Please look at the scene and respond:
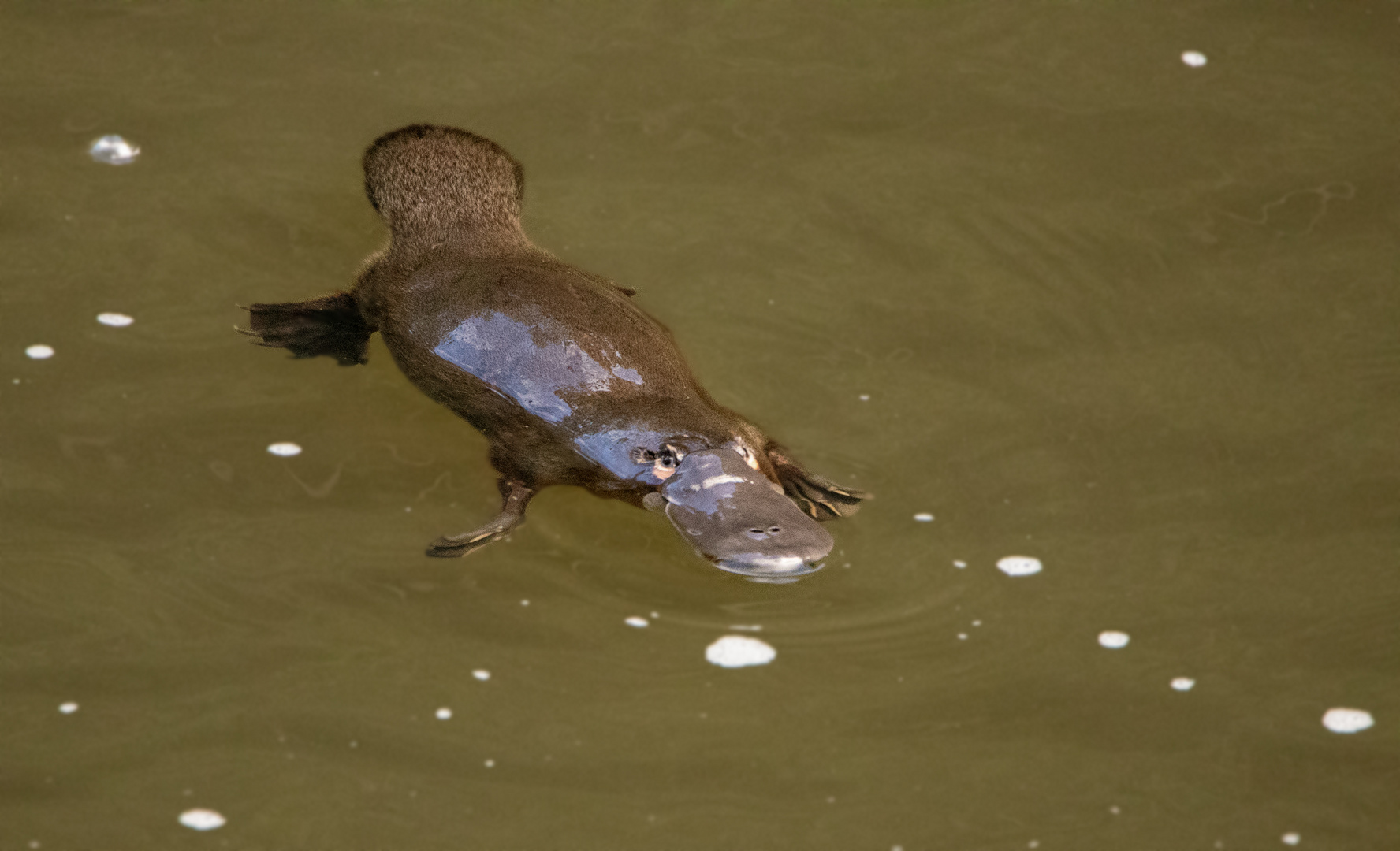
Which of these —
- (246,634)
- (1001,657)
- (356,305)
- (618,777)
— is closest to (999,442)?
(1001,657)

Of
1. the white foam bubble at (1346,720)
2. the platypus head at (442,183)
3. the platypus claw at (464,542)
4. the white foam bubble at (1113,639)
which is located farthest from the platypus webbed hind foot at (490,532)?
the white foam bubble at (1346,720)

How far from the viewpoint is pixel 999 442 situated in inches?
168

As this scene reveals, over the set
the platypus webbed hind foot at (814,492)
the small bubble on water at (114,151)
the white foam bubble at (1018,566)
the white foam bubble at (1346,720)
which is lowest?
the white foam bubble at (1346,720)

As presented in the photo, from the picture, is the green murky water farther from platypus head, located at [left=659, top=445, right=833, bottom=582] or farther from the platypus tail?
platypus head, located at [left=659, top=445, right=833, bottom=582]

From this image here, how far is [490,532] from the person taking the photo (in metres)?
3.51

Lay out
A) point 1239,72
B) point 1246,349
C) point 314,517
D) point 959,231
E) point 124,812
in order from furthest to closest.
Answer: point 1239,72 < point 959,231 < point 1246,349 < point 314,517 < point 124,812

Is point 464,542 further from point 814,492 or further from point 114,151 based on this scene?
point 114,151

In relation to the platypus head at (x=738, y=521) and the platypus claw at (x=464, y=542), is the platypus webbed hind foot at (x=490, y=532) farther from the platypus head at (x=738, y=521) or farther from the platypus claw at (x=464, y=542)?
the platypus head at (x=738, y=521)

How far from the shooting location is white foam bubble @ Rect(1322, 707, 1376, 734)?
3.65 meters

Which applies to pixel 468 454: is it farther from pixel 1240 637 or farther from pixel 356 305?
pixel 1240 637

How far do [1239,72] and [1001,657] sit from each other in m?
3.11

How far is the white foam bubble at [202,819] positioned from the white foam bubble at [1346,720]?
289 cm

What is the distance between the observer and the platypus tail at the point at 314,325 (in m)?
4.19

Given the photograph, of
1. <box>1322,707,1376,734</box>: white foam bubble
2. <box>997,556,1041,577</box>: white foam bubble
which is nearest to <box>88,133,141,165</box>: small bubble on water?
<box>997,556,1041,577</box>: white foam bubble
